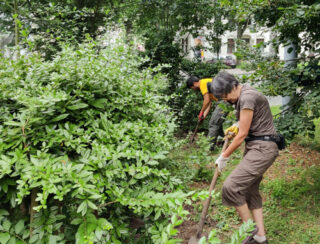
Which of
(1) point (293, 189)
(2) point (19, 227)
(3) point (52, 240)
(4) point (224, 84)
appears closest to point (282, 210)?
(1) point (293, 189)

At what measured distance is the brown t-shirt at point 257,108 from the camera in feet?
8.73

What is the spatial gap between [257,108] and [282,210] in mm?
1819

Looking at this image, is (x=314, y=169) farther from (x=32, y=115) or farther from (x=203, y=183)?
(x=32, y=115)

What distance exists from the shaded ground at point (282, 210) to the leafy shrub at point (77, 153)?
1422 mm

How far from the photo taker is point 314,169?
4609mm

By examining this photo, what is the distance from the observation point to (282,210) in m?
3.72

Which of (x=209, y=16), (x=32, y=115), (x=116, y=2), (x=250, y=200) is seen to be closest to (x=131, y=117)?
(x=32, y=115)

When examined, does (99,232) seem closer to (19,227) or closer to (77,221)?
(77,221)

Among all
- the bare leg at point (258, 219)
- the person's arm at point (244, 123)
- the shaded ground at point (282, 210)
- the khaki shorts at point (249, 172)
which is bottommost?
the shaded ground at point (282, 210)

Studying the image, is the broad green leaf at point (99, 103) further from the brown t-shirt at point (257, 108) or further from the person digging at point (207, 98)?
the person digging at point (207, 98)

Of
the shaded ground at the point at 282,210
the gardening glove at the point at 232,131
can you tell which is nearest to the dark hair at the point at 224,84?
the gardening glove at the point at 232,131

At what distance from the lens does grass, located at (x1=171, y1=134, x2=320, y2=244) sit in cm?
328

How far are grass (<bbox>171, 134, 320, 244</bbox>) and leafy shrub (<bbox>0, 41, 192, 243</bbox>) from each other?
3.92 feet

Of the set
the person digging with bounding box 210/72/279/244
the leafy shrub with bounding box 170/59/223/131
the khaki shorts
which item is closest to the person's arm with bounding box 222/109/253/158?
the person digging with bounding box 210/72/279/244
